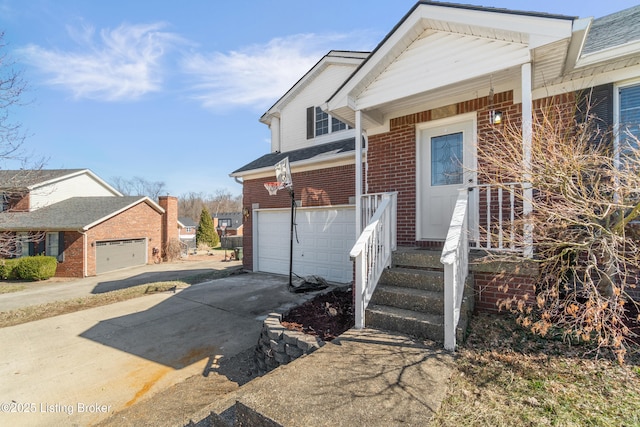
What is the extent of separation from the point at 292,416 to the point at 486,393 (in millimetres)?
1569

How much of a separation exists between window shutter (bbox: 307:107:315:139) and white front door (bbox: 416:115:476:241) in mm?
6119

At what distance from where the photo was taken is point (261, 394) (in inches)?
90.1

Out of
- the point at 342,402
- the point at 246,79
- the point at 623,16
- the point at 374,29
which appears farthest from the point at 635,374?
the point at 246,79

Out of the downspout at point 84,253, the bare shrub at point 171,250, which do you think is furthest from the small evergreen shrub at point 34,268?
the bare shrub at point 171,250

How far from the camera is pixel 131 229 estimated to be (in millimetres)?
17297

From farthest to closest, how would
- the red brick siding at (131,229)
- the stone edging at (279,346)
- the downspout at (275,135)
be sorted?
1. the red brick siding at (131,229)
2. the downspout at (275,135)
3. the stone edging at (279,346)

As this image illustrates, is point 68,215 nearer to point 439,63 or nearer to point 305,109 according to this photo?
point 305,109

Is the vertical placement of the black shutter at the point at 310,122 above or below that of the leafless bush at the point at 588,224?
above

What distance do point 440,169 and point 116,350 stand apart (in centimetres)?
658

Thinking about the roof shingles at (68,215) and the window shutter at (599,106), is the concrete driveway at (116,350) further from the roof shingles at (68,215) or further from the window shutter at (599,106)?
the roof shingles at (68,215)

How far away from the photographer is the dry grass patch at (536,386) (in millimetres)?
1979

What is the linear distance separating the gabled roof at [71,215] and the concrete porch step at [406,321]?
55.3 ft

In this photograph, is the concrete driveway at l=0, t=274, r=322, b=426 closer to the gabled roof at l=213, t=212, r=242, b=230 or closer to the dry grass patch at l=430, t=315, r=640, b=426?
the dry grass patch at l=430, t=315, r=640, b=426

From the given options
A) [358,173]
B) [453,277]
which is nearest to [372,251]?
[453,277]
